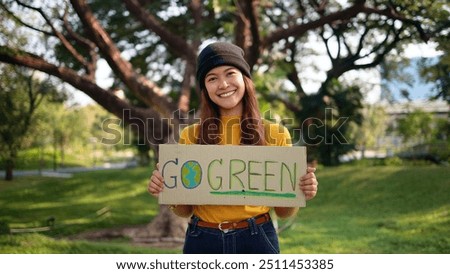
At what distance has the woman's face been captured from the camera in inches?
54.0

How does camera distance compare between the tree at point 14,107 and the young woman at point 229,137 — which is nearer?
the young woman at point 229,137

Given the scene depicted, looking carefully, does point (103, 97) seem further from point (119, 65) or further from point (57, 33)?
point (57, 33)

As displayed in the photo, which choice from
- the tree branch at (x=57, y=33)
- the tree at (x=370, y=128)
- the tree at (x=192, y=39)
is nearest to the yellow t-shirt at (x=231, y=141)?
the tree at (x=192, y=39)

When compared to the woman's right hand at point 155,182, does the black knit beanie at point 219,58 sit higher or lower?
higher

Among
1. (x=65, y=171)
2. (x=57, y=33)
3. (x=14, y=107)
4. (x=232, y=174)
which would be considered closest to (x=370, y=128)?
(x=57, y=33)

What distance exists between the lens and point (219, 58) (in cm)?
135

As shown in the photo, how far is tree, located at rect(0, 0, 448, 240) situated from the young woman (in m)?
2.10

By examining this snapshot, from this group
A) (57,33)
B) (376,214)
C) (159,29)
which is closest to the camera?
(57,33)

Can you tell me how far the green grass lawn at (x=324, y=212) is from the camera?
12.6 ft

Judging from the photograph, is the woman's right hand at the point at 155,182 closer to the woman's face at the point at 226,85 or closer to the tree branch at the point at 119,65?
the woman's face at the point at 226,85

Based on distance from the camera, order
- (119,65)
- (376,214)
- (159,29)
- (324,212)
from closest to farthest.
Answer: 1. (119,65)
2. (159,29)
3. (376,214)
4. (324,212)

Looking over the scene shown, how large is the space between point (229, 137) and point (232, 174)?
140 millimetres

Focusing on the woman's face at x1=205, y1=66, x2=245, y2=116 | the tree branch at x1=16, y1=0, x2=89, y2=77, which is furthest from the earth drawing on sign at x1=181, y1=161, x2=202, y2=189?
the tree branch at x1=16, y1=0, x2=89, y2=77
